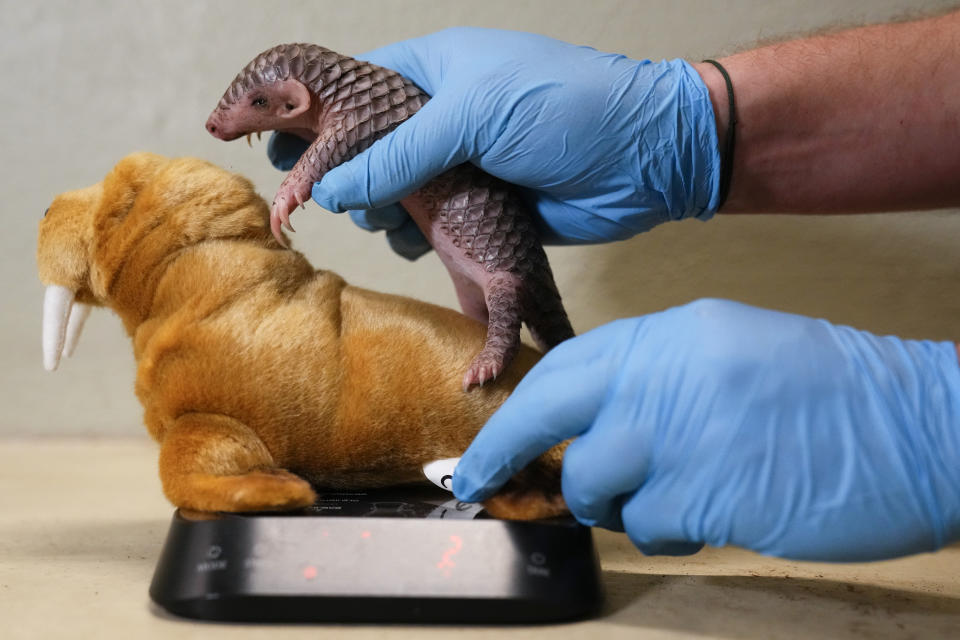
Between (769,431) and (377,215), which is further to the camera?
(377,215)

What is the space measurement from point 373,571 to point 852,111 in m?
1.03

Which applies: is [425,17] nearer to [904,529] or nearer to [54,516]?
[54,516]

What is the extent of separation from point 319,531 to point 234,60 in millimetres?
1347

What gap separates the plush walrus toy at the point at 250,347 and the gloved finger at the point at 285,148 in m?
0.23

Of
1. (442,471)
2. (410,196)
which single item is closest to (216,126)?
(410,196)

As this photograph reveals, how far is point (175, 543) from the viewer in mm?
938

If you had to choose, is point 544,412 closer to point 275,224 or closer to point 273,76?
point 275,224

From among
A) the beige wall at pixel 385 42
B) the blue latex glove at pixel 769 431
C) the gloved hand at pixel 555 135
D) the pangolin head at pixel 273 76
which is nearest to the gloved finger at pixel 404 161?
the gloved hand at pixel 555 135

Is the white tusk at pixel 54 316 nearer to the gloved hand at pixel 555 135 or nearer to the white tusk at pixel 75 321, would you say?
the white tusk at pixel 75 321

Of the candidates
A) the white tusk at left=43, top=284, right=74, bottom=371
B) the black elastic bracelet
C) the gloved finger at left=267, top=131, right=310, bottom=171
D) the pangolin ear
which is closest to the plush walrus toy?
the white tusk at left=43, top=284, right=74, bottom=371

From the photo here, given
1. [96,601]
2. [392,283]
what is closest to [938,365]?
[96,601]

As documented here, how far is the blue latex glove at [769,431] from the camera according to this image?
0.87m

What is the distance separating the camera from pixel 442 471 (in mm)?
1094

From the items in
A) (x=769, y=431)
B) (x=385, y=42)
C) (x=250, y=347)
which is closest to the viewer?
(x=769, y=431)
